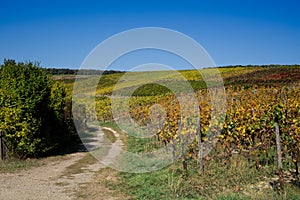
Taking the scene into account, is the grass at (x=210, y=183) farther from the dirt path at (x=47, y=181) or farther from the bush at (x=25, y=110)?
the bush at (x=25, y=110)

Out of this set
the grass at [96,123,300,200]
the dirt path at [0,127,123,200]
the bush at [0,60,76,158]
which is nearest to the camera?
the grass at [96,123,300,200]

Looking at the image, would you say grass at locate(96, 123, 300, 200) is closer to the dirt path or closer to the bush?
the dirt path

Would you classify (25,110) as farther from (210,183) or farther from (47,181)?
(210,183)

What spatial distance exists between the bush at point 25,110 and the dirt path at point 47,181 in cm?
132

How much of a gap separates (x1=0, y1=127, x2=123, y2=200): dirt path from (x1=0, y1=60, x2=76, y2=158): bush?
1.32 metres

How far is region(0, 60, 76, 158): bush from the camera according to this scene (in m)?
12.6

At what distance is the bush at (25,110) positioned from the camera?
1265 centimetres

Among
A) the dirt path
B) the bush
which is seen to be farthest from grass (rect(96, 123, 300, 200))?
the bush

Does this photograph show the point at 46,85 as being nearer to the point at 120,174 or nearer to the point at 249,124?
the point at 120,174

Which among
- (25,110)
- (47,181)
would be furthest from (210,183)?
(25,110)

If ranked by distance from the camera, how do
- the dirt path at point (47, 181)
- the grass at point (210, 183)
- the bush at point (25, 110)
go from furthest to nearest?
1. the bush at point (25, 110)
2. the dirt path at point (47, 181)
3. the grass at point (210, 183)

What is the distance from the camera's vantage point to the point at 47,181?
9.52 m

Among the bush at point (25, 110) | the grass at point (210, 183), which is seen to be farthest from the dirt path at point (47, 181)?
the bush at point (25, 110)

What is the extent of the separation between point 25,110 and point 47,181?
14.0 feet
